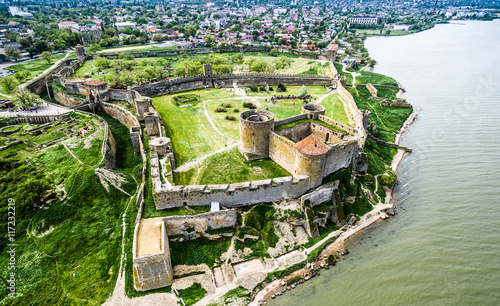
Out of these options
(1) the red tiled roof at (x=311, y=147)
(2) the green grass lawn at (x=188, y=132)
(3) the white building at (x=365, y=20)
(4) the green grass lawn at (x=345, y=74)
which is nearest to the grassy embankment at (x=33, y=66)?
(2) the green grass lawn at (x=188, y=132)

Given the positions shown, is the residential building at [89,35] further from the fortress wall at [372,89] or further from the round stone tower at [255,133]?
the round stone tower at [255,133]

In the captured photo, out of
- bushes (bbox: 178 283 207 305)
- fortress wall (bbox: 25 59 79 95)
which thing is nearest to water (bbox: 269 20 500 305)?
bushes (bbox: 178 283 207 305)

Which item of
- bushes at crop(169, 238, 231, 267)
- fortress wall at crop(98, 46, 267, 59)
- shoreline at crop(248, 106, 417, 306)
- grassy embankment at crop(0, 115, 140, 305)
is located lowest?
shoreline at crop(248, 106, 417, 306)

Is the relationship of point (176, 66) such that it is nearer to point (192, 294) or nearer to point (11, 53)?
point (11, 53)

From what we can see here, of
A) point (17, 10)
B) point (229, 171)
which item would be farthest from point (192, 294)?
point (17, 10)

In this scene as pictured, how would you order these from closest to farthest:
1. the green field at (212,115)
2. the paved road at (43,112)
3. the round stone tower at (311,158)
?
1. the round stone tower at (311,158)
2. the green field at (212,115)
3. the paved road at (43,112)

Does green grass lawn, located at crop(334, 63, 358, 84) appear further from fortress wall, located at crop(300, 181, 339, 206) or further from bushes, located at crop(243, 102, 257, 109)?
fortress wall, located at crop(300, 181, 339, 206)

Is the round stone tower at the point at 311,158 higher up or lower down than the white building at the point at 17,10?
lower down
